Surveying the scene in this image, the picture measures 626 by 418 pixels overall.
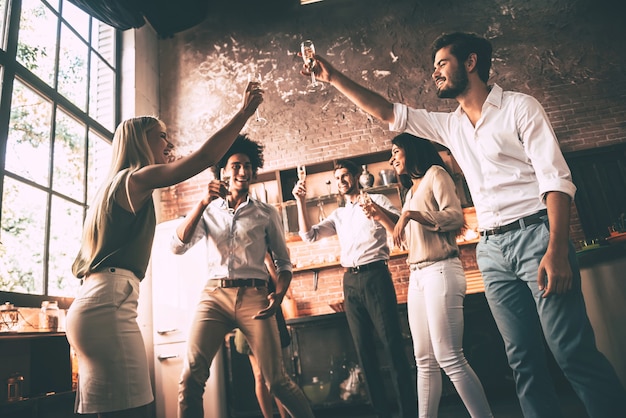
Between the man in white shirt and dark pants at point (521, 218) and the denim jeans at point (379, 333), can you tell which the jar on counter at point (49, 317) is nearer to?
the denim jeans at point (379, 333)

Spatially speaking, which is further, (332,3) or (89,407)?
(332,3)

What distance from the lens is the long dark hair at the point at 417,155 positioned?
8.27 ft

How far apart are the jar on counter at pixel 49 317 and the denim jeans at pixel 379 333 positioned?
2.17 metres

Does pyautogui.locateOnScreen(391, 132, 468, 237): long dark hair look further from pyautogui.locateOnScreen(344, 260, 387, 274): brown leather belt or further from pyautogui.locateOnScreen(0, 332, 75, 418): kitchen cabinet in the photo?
pyautogui.locateOnScreen(0, 332, 75, 418): kitchen cabinet

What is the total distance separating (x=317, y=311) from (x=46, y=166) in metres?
3.03

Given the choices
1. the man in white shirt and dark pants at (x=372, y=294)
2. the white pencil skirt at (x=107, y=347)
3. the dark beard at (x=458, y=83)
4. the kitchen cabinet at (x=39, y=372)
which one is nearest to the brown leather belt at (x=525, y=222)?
the dark beard at (x=458, y=83)

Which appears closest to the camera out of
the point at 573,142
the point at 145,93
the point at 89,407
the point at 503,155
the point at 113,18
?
the point at 89,407

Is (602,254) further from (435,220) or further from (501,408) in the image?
(501,408)

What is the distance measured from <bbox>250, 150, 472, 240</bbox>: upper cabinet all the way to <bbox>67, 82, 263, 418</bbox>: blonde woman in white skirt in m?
3.26

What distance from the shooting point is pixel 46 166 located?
358cm

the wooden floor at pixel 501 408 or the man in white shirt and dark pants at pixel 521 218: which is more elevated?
the man in white shirt and dark pants at pixel 521 218

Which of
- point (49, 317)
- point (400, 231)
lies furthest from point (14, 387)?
point (400, 231)

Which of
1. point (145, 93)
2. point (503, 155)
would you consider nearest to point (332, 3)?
point (145, 93)

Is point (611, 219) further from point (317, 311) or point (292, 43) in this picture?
point (292, 43)
